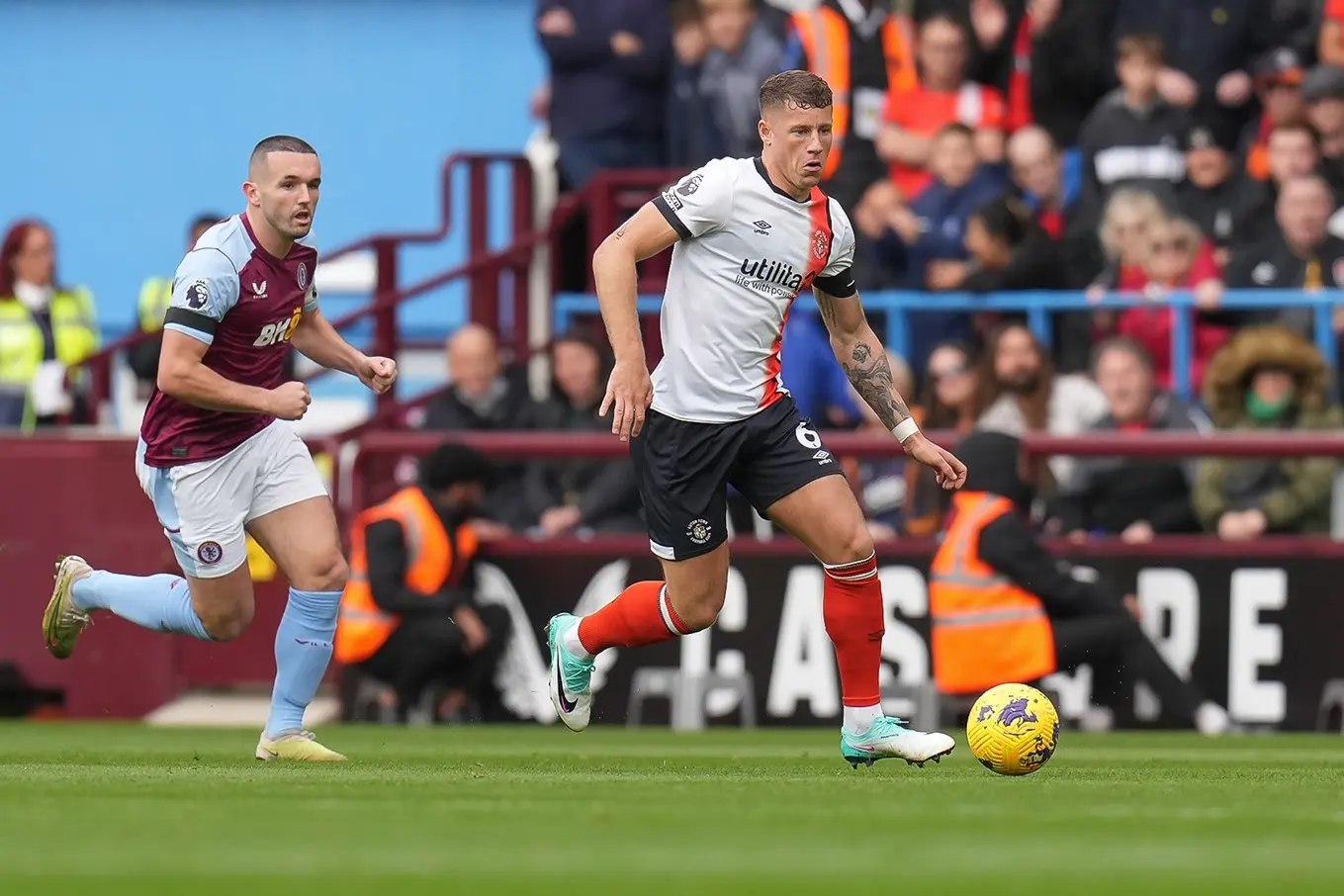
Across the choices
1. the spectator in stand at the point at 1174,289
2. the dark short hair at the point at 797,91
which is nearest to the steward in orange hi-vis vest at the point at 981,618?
the spectator in stand at the point at 1174,289

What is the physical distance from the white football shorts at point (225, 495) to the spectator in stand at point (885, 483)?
493cm

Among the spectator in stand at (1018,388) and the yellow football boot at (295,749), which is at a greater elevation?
the spectator in stand at (1018,388)

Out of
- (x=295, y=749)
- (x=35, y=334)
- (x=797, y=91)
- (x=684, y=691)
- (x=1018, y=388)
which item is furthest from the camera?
(x=35, y=334)

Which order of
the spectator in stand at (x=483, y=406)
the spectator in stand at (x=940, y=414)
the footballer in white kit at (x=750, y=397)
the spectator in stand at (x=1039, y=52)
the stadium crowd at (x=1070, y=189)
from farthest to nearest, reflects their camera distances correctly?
the spectator in stand at (x=1039, y=52), the spectator in stand at (x=483, y=406), the spectator in stand at (x=940, y=414), the stadium crowd at (x=1070, y=189), the footballer in white kit at (x=750, y=397)

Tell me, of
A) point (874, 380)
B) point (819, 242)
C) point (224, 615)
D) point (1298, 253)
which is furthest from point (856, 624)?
point (1298, 253)

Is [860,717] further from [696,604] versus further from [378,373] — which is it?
[378,373]

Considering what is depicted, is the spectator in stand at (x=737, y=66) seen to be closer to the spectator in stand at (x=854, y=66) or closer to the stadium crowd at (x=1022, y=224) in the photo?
the stadium crowd at (x=1022, y=224)

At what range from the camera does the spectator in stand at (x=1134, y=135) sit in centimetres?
1495

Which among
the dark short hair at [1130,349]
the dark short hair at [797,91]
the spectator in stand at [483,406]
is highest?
the dark short hair at [797,91]

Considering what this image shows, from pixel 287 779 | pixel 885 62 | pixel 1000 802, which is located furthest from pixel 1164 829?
pixel 885 62

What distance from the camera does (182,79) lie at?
77.8ft

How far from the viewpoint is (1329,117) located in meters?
14.8

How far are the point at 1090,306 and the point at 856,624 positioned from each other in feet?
19.8

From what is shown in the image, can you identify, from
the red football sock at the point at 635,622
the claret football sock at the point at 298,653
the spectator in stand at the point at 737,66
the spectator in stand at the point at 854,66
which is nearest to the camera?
the red football sock at the point at 635,622
